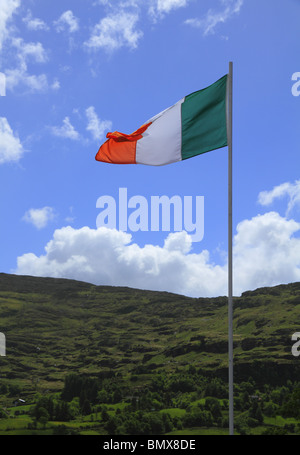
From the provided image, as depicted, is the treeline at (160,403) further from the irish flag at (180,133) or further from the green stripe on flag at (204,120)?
the green stripe on flag at (204,120)

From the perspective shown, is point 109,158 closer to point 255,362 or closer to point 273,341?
point 255,362

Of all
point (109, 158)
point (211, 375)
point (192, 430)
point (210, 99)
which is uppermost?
point (210, 99)

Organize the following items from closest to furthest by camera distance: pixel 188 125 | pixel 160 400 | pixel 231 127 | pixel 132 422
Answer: pixel 231 127, pixel 188 125, pixel 132 422, pixel 160 400

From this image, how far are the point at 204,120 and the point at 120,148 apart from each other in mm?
4174

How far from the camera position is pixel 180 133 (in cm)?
2209

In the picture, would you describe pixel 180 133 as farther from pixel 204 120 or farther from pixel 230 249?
pixel 230 249

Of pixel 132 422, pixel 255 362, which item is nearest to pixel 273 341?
pixel 255 362

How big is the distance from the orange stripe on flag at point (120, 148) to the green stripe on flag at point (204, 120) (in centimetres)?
208

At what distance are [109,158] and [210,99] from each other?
5448 mm

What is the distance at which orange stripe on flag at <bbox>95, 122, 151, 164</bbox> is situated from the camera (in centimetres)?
2325

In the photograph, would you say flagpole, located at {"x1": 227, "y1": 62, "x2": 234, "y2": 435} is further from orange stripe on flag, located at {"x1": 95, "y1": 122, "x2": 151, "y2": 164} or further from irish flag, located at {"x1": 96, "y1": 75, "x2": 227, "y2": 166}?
orange stripe on flag, located at {"x1": 95, "y1": 122, "x2": 151, "y2": 164}

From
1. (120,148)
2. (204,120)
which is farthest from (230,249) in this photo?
(120,148)

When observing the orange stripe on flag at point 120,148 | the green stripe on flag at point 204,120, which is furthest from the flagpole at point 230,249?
the orange stripe on flag at point 120,148
